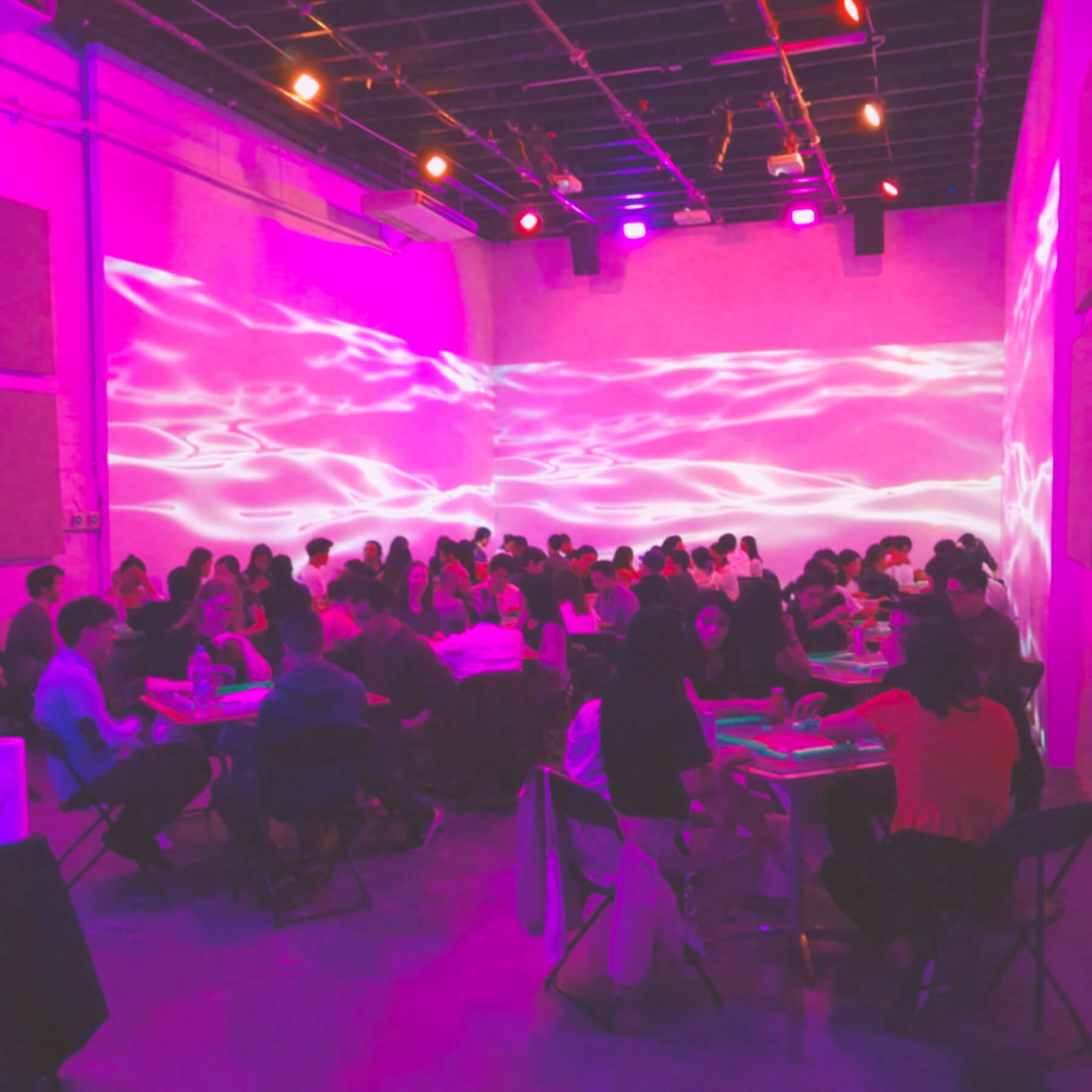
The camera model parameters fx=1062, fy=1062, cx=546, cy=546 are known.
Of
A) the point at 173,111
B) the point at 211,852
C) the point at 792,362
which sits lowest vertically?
the point at 211,852

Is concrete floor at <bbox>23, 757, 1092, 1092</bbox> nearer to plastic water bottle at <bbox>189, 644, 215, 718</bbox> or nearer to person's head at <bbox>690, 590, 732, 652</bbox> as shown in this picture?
plastic water bottle at <bbox>189, 644, 215, 718</bbox>

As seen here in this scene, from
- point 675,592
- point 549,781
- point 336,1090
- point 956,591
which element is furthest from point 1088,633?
point 336,1090

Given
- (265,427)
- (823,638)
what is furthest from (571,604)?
(265,427)

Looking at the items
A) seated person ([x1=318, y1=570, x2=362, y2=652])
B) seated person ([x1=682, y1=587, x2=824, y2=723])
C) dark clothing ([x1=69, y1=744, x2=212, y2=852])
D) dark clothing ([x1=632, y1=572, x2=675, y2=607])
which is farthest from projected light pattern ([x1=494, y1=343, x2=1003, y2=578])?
dark clothing ([x1=69, y1=744, x2=212, y2=852])

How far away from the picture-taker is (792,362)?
12.1 m

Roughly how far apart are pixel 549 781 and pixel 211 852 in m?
2.18

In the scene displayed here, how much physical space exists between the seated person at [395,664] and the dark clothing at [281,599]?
926 millimetres

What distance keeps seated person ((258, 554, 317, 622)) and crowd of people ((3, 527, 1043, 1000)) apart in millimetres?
21

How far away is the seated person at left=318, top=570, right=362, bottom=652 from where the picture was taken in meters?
5.45

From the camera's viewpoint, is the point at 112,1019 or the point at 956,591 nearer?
the point at 112,1019

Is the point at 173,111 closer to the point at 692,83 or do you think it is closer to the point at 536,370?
the point at 692,83

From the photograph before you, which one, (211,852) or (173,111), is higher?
(173,111)

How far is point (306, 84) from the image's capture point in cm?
757

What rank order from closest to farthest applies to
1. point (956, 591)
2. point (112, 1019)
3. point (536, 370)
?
point (112, 1019), point (956, 591), point (536, 370)
